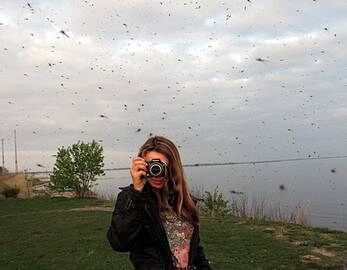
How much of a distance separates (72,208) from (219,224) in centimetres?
868

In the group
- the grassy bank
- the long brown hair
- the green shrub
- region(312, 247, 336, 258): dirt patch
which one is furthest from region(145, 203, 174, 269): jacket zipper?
the green shrub

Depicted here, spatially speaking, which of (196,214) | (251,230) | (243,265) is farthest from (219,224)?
(196,214)

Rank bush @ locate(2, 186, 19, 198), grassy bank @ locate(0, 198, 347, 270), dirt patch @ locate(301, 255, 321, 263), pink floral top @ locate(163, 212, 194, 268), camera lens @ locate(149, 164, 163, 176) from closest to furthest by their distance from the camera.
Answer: camera lens @ locate(149, 164, 163, 176) < pink floral top @ locate(163, 212, 194, 268) < dirt patch @ locate(301, 255, 321, 263) < grassy bank @ locate(0, 198, 347, 270) < bush @ locate(2, 186, 19, 198)

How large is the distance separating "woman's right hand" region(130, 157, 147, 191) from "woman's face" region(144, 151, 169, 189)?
45 mm

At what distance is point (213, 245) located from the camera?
9594 mm

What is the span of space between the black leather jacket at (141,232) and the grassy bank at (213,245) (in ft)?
18.7

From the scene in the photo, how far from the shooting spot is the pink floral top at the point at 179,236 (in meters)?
2.38

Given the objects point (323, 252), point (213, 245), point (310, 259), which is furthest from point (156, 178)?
point (213, 245)

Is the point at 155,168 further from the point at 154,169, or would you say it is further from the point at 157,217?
the point at 157,217

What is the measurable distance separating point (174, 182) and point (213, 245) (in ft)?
24.6

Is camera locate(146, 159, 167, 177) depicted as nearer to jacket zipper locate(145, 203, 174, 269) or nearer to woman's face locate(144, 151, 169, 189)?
woman's face locate(144, 151, 169, 189)

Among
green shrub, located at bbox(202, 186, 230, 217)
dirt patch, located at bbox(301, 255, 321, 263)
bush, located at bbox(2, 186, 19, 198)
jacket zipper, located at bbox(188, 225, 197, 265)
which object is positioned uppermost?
bush, located at bbox(2, 186, 19, 198)

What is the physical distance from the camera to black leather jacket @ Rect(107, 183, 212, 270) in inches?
89.9

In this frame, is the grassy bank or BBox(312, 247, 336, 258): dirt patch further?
BBox(312, 247, 336, 258): dirt patch
